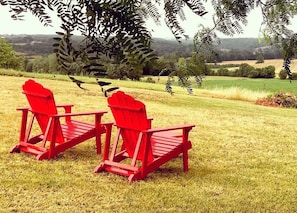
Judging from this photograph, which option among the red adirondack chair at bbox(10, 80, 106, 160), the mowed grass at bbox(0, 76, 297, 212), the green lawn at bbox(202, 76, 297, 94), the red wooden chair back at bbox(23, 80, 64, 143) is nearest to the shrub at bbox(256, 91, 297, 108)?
the green lawn at bbox(202, 76, 297, 94)

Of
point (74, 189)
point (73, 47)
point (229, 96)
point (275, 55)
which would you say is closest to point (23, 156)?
point (74, 189)

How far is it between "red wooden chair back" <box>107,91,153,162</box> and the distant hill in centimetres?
297

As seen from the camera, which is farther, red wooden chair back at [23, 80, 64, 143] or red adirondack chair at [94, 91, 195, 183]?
red wooden chair back at [23, 80, 64, 143]

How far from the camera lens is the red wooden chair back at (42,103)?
4691 mm

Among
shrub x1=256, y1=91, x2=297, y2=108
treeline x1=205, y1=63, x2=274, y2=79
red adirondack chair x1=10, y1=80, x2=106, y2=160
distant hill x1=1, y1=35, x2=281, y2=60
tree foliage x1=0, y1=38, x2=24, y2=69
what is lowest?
shrub x1=256, y1=91, x2=297, y2=108

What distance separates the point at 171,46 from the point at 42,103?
423 cm

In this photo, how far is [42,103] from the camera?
4820 millimetres

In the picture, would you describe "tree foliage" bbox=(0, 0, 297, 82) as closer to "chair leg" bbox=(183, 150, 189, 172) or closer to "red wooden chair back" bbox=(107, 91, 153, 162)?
"red wooden chair back" bbox=(107, 91, 153, 162)

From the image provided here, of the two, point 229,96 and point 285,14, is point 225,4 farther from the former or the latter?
point 229,96

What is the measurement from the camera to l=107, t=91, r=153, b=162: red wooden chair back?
4148 mm

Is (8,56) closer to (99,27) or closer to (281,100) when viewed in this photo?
(99,27)

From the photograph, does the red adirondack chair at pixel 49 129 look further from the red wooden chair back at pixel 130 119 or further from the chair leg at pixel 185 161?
the chair leg at pixel 185 161

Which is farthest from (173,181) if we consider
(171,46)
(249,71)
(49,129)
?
(171,46)

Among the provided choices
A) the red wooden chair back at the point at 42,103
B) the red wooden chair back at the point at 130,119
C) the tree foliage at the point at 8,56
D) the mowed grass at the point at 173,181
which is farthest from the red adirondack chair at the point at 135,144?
the tree foliage at the point at 8,56
